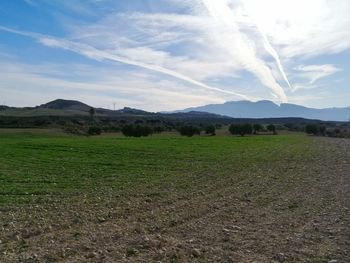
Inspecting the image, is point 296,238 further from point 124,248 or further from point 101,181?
point 101,181

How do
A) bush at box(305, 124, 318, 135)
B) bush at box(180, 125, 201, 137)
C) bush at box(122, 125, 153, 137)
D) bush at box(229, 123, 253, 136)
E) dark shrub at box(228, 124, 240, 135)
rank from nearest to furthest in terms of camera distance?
1. bush at box(122, 125, 153, 137)
2. bush at box(180, 125, 201, 137)
3. bush at box(229, 123, 253, 136)
4. dark shrub at box(228, 124, 240, 135)
5. bush at box(305, 124, 318, 135)

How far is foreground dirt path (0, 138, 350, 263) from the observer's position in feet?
29.3

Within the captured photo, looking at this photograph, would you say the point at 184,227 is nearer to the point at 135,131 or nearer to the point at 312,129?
the point at 135,131

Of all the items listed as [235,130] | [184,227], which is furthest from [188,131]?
[184,227]

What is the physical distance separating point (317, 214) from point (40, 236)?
7560mm

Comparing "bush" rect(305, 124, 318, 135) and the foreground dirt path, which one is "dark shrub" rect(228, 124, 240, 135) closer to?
"bush" rect(305, 124, 318, 135)

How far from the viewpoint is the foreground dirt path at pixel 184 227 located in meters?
8.94

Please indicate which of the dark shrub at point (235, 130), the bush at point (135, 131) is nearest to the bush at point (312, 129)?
the dark shrub at point (235, 130)

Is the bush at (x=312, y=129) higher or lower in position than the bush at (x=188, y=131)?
higher

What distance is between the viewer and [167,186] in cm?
1884

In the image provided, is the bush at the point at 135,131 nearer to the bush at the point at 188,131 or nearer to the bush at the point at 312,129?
the bush at the point at 188,131

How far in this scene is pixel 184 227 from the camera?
1119 cm

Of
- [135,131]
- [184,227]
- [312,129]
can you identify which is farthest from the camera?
[312,129]

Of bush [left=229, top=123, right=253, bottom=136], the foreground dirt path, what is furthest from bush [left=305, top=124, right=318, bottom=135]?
the foreground dirt path
